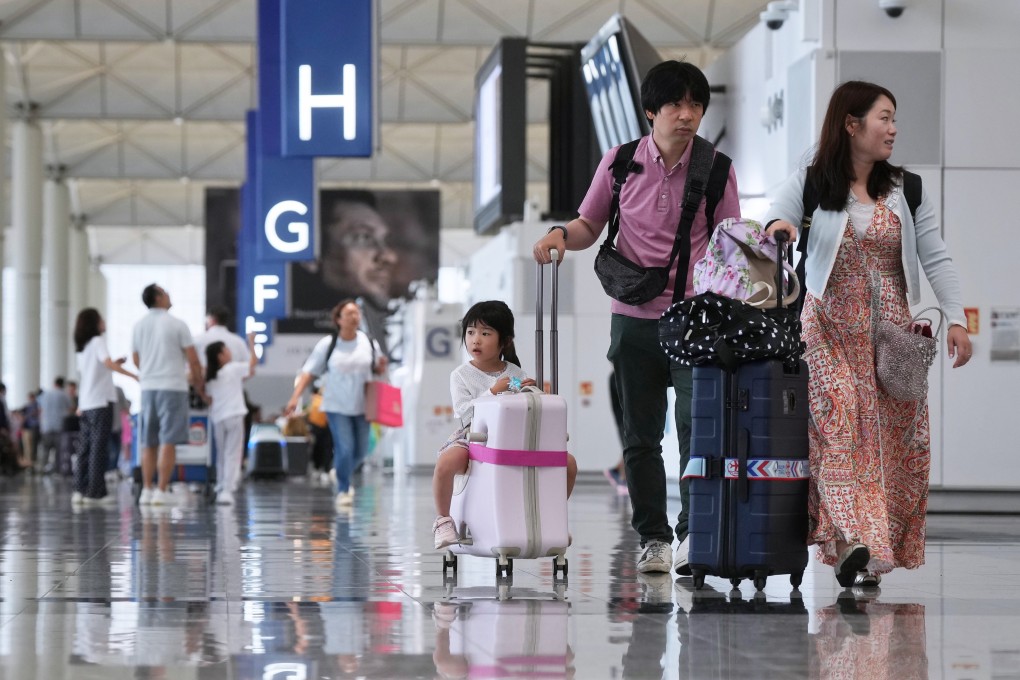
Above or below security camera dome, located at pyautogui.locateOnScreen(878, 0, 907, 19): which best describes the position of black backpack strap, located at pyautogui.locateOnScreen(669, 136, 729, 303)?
below

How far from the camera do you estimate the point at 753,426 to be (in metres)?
4.98

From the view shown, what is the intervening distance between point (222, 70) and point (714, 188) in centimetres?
2981

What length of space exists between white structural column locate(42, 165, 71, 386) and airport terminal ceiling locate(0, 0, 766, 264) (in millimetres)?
736

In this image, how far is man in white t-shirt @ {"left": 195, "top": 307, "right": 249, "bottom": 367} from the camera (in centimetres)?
1427

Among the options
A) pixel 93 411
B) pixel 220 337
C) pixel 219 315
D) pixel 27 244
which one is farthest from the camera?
pixel 27 244

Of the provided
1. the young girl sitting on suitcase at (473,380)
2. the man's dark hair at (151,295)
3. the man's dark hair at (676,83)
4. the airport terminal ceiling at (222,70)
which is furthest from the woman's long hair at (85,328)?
the man's dark hair at (676,83)

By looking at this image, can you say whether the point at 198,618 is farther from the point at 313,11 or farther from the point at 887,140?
the point at 313,11

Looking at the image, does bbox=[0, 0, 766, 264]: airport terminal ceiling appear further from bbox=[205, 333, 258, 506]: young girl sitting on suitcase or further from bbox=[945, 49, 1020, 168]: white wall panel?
bbox=[945, 49, 1020, 168]: white wall panel

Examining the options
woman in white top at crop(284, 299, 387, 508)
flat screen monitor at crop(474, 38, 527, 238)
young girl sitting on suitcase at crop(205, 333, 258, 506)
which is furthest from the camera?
flat screen monitor at crop(474, 38, 527, 238)

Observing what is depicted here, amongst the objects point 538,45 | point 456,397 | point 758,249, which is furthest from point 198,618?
point 538,45

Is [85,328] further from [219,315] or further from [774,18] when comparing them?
[774,18]

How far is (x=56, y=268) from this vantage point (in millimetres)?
42344

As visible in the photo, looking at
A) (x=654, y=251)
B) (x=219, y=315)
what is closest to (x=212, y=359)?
(x=219, y=315)

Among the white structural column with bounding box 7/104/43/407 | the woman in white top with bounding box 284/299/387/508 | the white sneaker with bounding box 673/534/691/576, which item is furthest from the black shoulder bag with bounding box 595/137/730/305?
the white structural column with bounding box 7/104/43/407
